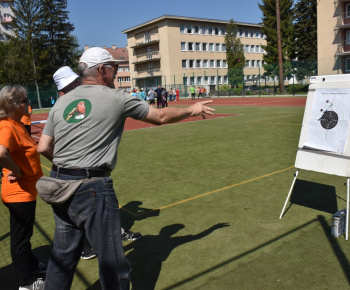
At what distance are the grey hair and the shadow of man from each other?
200 cm

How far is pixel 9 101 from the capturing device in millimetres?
3324

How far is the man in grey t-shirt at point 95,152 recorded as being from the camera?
8.21 feet

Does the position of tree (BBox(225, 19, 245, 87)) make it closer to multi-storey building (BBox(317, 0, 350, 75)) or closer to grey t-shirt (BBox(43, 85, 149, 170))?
multi-storey building (BBox(317, 0, 350, 75))

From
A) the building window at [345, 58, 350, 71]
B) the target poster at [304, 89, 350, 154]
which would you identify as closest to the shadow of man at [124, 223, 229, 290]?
the target poster at [304, 89, 350, 154]

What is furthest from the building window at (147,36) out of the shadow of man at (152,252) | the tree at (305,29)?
the shadow of man at (152,252)

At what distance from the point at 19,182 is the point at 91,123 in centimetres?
129

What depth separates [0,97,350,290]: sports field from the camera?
135 inches

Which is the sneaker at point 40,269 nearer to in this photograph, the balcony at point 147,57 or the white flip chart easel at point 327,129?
the white flip chart easel at point 327,129

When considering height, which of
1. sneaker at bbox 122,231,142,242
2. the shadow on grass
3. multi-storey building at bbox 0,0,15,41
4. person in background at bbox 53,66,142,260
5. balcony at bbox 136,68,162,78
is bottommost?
sneaker at bbox 122,231,142,242

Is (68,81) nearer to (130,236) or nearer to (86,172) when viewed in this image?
(86,172)

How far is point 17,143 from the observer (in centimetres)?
324

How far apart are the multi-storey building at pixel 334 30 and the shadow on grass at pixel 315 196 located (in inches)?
1514

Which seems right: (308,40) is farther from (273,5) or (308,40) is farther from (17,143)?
(17,143)

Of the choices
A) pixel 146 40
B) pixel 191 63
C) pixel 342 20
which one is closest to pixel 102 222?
pixel 342 20
